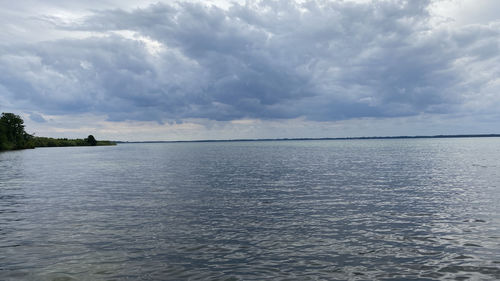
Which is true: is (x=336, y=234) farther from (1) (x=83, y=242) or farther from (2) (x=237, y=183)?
(2) (x=237, y=183)

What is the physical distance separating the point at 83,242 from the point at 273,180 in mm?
32168

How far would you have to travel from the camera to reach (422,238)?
19609mm

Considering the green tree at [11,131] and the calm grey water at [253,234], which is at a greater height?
the green tree at [11,131]

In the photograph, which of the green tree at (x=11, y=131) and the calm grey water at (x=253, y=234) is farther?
the green tree at (x=11, y=131)

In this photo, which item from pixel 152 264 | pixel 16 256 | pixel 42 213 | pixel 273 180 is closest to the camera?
pixel 152 264

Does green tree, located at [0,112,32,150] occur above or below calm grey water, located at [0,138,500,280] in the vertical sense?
above

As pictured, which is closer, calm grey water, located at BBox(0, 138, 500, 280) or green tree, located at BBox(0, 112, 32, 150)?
calm grey water, located at BBox(0, 138, 500, 280)

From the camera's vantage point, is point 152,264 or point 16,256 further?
point 16,256

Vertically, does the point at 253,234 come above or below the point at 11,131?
below

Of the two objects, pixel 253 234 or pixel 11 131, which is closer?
pixel 253 234

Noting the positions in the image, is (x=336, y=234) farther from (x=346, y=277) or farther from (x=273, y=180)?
(x=273, y=180)

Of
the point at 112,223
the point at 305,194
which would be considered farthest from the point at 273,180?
the point at 112,223

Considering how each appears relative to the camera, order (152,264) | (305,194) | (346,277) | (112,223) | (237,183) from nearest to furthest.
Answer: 1. (346,277)
2. (152,264)
3. (112,223)
4. (305,194)
5. (237,183)

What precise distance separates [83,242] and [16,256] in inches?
126
